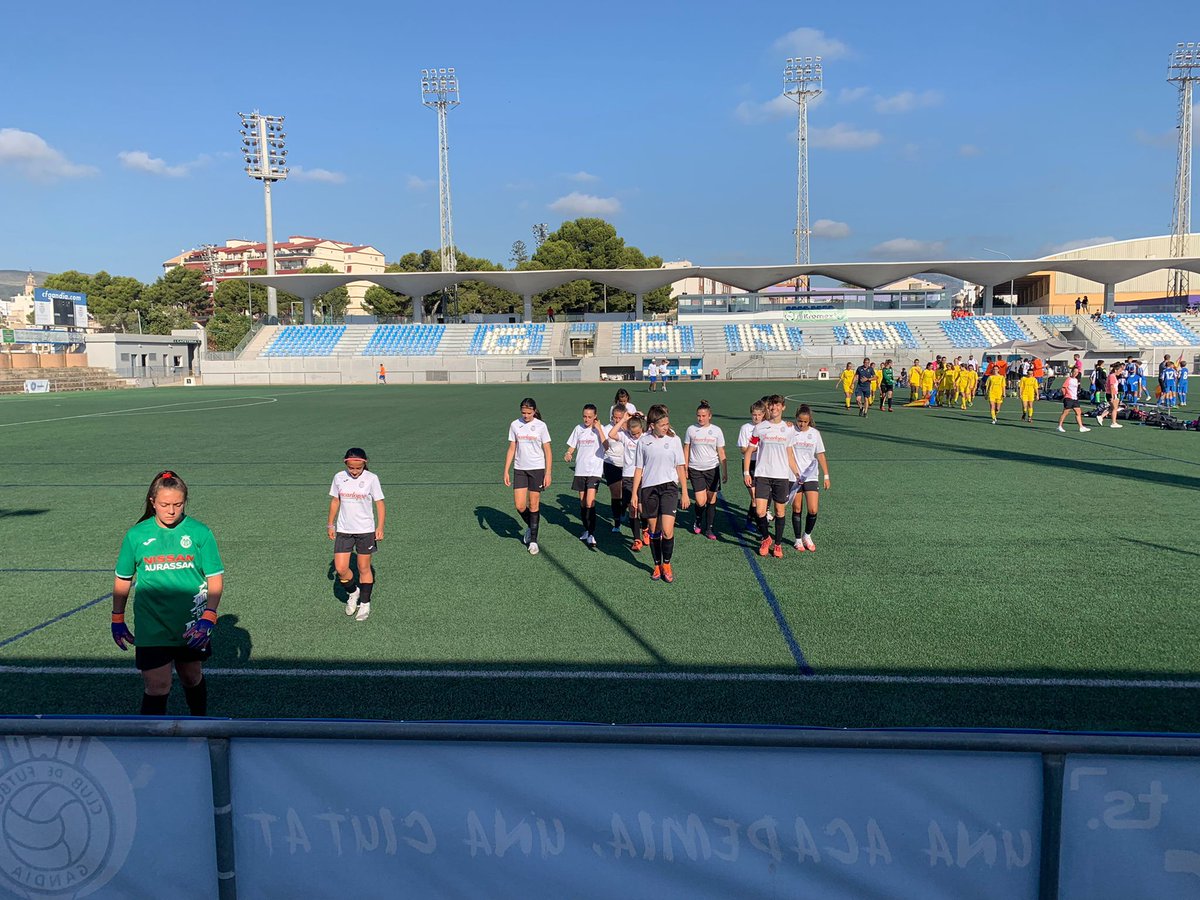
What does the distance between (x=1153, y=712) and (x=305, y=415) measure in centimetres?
2780

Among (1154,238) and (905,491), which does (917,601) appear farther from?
(1154,238)

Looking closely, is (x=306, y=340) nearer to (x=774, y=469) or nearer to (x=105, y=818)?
(x=774, y=469)

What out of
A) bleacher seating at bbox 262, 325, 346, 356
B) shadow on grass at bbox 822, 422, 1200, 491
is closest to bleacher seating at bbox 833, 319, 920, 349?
bleacher seating at bbox 262, 325, 346, 356

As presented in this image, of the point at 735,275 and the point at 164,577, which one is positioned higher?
the point at 735,275

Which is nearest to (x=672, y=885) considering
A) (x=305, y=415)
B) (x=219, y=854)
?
(x=219, y=854)

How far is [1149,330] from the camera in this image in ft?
Answer: 192

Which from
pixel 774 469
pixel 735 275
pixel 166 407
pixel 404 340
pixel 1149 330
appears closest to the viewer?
pixel 774 469

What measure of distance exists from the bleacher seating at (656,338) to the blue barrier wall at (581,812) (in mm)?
58062

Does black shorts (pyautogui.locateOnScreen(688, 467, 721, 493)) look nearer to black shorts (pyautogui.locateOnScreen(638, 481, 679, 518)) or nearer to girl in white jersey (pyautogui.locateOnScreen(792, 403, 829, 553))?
girl in white jersey (pyautogui.locateOnScreen(792, 403, 829, 553))

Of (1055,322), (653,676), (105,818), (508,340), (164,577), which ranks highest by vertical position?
(1055,322)

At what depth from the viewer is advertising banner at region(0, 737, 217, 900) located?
2.66 metres

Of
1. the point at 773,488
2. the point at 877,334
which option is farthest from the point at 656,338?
the point at 773,488

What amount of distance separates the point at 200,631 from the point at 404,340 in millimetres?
61609

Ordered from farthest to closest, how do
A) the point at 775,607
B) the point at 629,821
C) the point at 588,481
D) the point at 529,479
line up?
1. the point at 588,481
2. the point at 529,479
3. the point at 775,607
4. the point at 629,821
